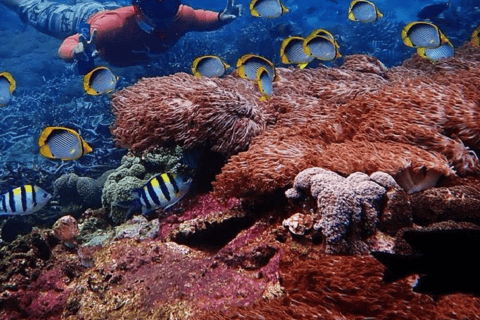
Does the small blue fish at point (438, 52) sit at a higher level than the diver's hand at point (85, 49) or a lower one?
higher

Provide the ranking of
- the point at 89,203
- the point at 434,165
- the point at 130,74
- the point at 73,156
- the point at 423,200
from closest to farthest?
the point at 423,200, the point at 434,165, the point at 73,156, the point at 89,203, the point at 130,74

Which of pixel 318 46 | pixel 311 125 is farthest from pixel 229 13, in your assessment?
pixel 311 125

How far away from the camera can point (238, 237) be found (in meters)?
3.00

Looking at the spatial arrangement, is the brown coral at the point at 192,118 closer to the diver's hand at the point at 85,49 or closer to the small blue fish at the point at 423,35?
the small blue fish at the point at 423,35

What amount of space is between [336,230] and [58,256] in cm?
310

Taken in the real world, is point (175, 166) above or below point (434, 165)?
below

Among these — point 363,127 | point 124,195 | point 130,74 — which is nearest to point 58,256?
point 124,195

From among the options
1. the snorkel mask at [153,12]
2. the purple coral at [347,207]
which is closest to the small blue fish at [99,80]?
the purple coral at [347,207]

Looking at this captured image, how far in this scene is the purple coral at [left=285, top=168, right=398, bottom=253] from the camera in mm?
2244

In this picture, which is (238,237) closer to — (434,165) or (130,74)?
(434,165)

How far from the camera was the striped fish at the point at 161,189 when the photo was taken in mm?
Answer: 3041

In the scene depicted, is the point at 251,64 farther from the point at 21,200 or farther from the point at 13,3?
the point at 13,3

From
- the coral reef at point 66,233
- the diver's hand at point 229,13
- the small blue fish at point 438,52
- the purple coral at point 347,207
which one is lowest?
the coral reef at point 66,233

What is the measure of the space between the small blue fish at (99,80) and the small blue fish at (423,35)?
444 cm
